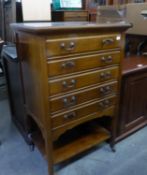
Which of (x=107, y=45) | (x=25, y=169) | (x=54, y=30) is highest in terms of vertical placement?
(x=54, y=30)

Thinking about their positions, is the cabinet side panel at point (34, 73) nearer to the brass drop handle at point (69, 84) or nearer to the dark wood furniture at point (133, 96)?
the brass drop handle at point (69, 84)

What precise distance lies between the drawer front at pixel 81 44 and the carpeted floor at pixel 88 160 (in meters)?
0.94

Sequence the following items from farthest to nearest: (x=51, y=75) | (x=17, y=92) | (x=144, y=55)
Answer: (x=144, y=55), (x=17, y=92), (x=51, y=75)

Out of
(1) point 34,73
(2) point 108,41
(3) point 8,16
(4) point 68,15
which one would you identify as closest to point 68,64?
(1) point 34,73

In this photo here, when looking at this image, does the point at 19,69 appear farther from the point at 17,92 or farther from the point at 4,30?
the point at 4,30

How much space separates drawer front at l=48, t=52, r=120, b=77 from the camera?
1165mm

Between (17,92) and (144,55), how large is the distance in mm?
1359

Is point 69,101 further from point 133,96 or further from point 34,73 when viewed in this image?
point 133,96

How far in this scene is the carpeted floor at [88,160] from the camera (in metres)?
1.56

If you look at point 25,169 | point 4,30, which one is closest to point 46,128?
point 25,169

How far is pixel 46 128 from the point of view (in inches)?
50.7

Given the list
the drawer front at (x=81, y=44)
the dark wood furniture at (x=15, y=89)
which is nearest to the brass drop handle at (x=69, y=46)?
the drawer front at (x=81, y=44)

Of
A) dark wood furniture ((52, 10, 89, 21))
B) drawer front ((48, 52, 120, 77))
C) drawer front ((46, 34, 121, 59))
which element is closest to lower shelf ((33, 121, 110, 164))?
drawer front ((48, 52, 120, 77))

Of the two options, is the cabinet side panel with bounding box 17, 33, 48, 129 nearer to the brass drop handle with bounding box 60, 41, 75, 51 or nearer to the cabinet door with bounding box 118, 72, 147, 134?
the brass drop handle with bounding box 60, 41, 75, 51
